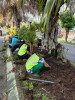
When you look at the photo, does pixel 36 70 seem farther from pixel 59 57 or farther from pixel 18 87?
pixel 59 57

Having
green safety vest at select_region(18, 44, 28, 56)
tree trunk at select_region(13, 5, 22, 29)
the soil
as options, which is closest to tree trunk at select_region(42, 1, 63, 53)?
green safety vest at select_region(18, 44, 28, 56)

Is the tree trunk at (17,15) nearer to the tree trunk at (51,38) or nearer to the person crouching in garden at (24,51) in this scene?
the tree trunk at (51,38)

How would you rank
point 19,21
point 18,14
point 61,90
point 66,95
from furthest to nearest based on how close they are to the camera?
point 19,21
point 18,14
point 61,90
point 66,95

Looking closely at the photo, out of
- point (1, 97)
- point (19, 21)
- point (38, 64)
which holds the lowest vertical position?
point (1, 97)

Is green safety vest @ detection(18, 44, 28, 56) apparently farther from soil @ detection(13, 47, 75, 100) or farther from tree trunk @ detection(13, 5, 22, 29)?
tree trunk @ detection(13, 5, 22, 29)

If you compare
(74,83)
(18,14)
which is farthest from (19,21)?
(74,83)

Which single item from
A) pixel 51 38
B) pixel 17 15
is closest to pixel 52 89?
pixel 51 38

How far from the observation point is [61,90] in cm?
278

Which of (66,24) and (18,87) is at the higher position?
(66,24)

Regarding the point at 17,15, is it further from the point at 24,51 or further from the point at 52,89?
the point at 52,89

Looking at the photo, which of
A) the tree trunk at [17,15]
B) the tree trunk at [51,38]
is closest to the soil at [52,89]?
the tree trunk at [51,38]

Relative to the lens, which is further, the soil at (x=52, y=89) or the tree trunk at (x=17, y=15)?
the tree trunk at (x=17, y=15)

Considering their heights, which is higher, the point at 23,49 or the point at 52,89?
the point at 23,49

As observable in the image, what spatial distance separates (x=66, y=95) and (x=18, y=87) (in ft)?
3.96
